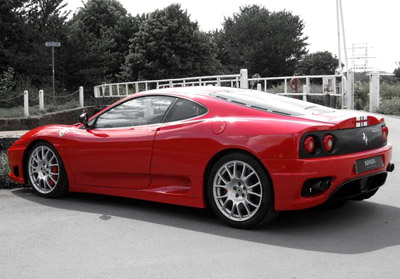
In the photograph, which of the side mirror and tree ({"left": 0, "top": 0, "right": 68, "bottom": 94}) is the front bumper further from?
tree ({"left": 0, "top": 0, "right": 68, "bottom": 94})

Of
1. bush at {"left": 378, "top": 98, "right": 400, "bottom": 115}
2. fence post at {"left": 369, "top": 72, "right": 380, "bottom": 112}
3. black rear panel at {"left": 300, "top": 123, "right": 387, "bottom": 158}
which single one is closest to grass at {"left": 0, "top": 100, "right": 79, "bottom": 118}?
fence post at {"left": 369, "top": 72, "right": 380, "bottom": 112}

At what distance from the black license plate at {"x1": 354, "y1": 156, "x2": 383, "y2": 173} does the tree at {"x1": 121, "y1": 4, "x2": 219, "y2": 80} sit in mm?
45355

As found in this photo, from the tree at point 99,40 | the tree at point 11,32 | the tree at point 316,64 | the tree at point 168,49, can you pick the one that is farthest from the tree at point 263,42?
the tree at point 11,32

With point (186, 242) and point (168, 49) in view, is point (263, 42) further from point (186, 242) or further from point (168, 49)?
point (186, 242)

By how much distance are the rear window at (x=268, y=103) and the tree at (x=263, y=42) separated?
213 feet

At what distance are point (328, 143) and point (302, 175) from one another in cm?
36

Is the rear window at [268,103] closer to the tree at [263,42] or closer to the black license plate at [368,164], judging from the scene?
the black license plate at [368,164]

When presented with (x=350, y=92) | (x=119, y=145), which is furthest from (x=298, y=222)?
(x=350, y=92)

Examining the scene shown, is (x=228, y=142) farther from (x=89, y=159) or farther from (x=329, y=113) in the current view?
(x=89, y=159)

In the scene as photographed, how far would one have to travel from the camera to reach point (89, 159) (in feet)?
20.7

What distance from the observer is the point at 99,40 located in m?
47.0

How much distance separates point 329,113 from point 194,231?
166 cm

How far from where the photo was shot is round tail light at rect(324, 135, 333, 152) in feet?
16.3

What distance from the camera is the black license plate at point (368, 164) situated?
514 centimetres
